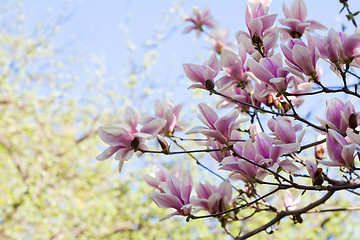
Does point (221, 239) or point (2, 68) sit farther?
point (2, 68)

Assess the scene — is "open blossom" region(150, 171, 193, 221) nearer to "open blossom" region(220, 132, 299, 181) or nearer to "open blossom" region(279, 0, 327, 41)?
"open blossom" region(220, 132, 299, 181)

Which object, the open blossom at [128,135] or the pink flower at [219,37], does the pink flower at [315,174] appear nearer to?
the open blossom at [128,135]

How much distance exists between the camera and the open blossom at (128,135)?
2.63 ft

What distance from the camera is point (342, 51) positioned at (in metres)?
0.75

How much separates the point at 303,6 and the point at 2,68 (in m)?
4.35

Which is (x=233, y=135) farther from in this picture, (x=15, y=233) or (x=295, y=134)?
(x=15, y=233)

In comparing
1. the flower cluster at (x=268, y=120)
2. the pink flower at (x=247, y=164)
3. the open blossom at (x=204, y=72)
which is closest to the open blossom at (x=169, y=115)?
the flower cluster at (x=268, y=120)

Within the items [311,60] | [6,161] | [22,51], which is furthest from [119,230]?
[311,60]

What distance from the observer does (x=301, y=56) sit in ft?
2.47

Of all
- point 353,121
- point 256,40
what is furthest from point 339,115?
point 256,40

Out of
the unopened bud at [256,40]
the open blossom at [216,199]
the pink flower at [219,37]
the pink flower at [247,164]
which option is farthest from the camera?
the pink flower at [219,37]

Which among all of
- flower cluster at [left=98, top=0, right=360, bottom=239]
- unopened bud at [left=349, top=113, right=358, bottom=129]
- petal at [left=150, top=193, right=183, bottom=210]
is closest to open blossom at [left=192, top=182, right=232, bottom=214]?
flower cluster at [left=98, top=0, right=360, bottom=239]

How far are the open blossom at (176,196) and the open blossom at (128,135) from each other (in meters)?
0.11

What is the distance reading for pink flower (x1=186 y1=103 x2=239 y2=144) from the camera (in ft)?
2.63
